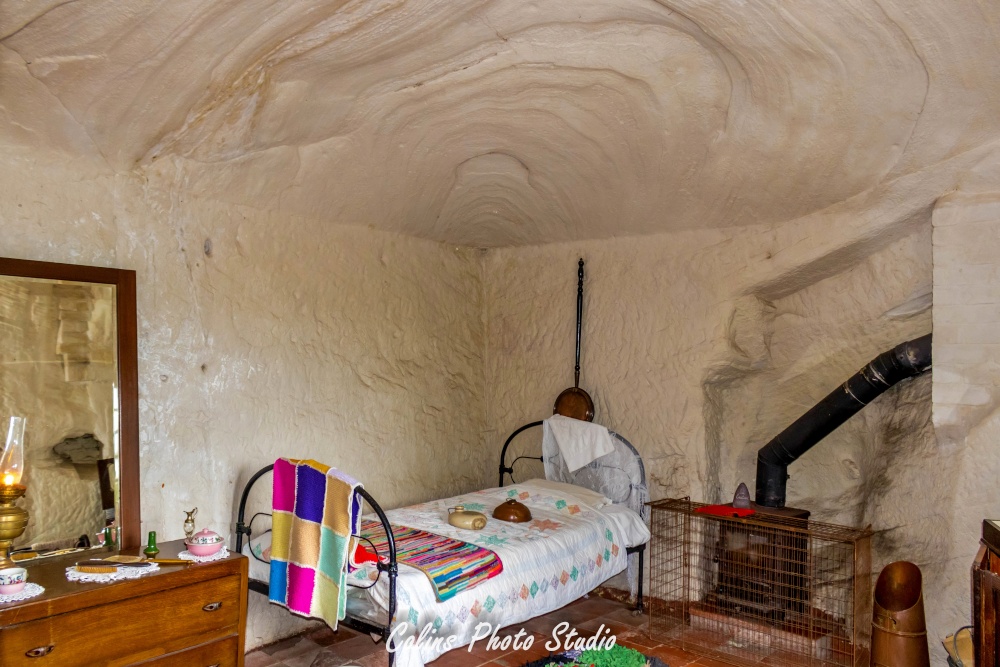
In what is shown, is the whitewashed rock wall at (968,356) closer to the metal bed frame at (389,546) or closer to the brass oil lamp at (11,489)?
the metal bed frame at (389,546)

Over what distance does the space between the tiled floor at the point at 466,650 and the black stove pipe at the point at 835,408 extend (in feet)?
3.66

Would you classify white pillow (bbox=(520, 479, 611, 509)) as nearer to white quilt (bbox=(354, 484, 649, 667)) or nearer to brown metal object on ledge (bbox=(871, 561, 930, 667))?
white quilt (bbox=(354, 484, 649, 667))

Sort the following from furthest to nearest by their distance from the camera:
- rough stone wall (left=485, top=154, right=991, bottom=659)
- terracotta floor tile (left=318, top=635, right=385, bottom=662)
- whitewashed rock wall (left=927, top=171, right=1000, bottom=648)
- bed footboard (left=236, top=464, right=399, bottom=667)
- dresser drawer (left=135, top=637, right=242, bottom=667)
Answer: rough stone wall (left=485, top=154, right=991, bottom=659), terracotta floor tile (left=318, top=635, right=385, bottom=662), whitewashed rock wall (left=927, top=171, right=1000, bottom=648), bed footboard (left=236, top=464, right=399, bottom=667), dresser drawer (left=135, top=637, right=242, bottom=667)

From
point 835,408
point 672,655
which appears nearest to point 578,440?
point 672,655

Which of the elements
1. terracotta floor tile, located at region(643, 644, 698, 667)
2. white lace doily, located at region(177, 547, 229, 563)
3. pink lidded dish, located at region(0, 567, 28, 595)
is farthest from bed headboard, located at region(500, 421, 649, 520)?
pink lidded dish, located at region(0, 567, 28, 595)

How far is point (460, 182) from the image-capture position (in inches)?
194

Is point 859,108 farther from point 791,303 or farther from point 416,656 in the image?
point 416,656

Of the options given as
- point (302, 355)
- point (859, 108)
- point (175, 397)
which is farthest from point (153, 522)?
point (859, 108)

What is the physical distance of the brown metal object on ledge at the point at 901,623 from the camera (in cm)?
349

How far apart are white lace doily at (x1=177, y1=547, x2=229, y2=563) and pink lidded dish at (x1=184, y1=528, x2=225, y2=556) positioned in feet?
0.05

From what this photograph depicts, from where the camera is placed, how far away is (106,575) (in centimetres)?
286

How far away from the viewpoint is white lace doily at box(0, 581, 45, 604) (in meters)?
2.58

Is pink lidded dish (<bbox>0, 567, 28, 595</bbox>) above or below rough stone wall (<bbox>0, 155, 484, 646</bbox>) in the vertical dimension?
below

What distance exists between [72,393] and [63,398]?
0.13 feet
